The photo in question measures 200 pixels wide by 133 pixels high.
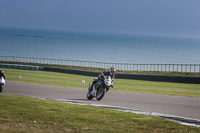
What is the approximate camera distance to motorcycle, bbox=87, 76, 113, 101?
14.8 meters

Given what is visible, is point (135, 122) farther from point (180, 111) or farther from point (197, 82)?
point (197, 82)

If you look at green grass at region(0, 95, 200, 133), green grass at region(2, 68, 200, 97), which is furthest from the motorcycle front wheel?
green grass at region(2, 68, 200, 97)

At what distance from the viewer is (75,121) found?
9352mm

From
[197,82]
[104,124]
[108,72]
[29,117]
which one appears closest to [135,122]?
[104,124]

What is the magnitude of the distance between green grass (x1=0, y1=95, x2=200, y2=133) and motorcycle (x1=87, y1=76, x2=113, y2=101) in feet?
10.9

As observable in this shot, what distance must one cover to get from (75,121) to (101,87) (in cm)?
622

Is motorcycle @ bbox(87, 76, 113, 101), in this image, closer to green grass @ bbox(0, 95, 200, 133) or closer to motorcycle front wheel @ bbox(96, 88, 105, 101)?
motorcycle front wheel @ bbox(96, 88, 105, 101)

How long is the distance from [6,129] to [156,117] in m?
4.57

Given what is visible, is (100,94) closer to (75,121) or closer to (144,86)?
(75,121)

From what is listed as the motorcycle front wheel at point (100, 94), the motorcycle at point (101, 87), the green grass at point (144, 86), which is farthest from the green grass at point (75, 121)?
the green grass at point (144, 86)

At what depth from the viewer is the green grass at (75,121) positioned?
8.52 m

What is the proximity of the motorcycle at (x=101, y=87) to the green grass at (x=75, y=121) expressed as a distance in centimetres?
332

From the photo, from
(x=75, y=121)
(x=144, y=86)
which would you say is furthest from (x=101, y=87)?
(x=144, y=86)

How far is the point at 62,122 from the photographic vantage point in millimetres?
9148
